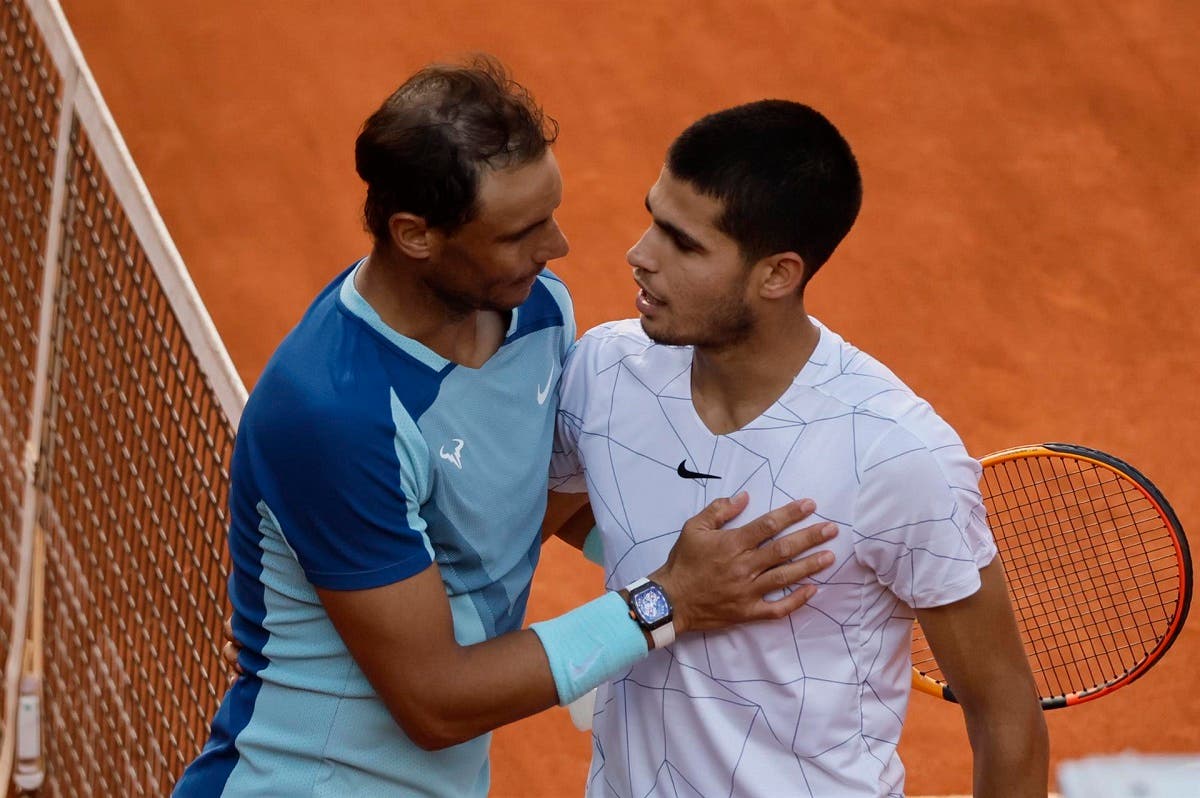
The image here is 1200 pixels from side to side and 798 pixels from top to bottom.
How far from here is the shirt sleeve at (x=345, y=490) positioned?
2420 mm

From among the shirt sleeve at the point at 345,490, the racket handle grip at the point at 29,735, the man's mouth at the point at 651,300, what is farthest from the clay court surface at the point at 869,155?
the shirt sleeve at the point at 345,490

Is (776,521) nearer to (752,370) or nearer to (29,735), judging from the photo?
(752,370)

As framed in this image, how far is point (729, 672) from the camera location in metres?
2.57

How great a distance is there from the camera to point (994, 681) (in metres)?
2.52

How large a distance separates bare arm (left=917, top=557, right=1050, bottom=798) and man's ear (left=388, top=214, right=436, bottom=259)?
994 mm

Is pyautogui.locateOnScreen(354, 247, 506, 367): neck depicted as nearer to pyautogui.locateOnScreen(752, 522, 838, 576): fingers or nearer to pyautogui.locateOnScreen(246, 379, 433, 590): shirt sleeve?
pyautogui.locateOnScreen(246, 379, 433, 590): shirt sleeve

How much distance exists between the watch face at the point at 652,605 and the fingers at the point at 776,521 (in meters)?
0.16

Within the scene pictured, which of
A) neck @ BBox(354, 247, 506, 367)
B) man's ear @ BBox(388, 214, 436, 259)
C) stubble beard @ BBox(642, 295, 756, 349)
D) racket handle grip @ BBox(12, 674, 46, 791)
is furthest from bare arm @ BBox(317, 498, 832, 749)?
racket handle grip @ BBox(12, 674, 46, 791)

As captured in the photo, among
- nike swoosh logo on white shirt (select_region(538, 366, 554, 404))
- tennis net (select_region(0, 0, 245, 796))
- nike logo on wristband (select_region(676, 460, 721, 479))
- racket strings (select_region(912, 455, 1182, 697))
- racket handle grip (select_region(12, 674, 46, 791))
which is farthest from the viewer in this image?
racket strings (select_region(912, 455, 1182, 697))

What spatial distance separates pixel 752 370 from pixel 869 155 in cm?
589

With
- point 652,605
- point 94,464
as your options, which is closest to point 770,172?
point 652,605

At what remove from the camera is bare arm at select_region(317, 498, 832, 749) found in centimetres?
248

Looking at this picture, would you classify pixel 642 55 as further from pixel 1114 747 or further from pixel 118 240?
pixel 118 240

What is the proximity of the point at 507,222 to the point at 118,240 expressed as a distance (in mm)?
1639
